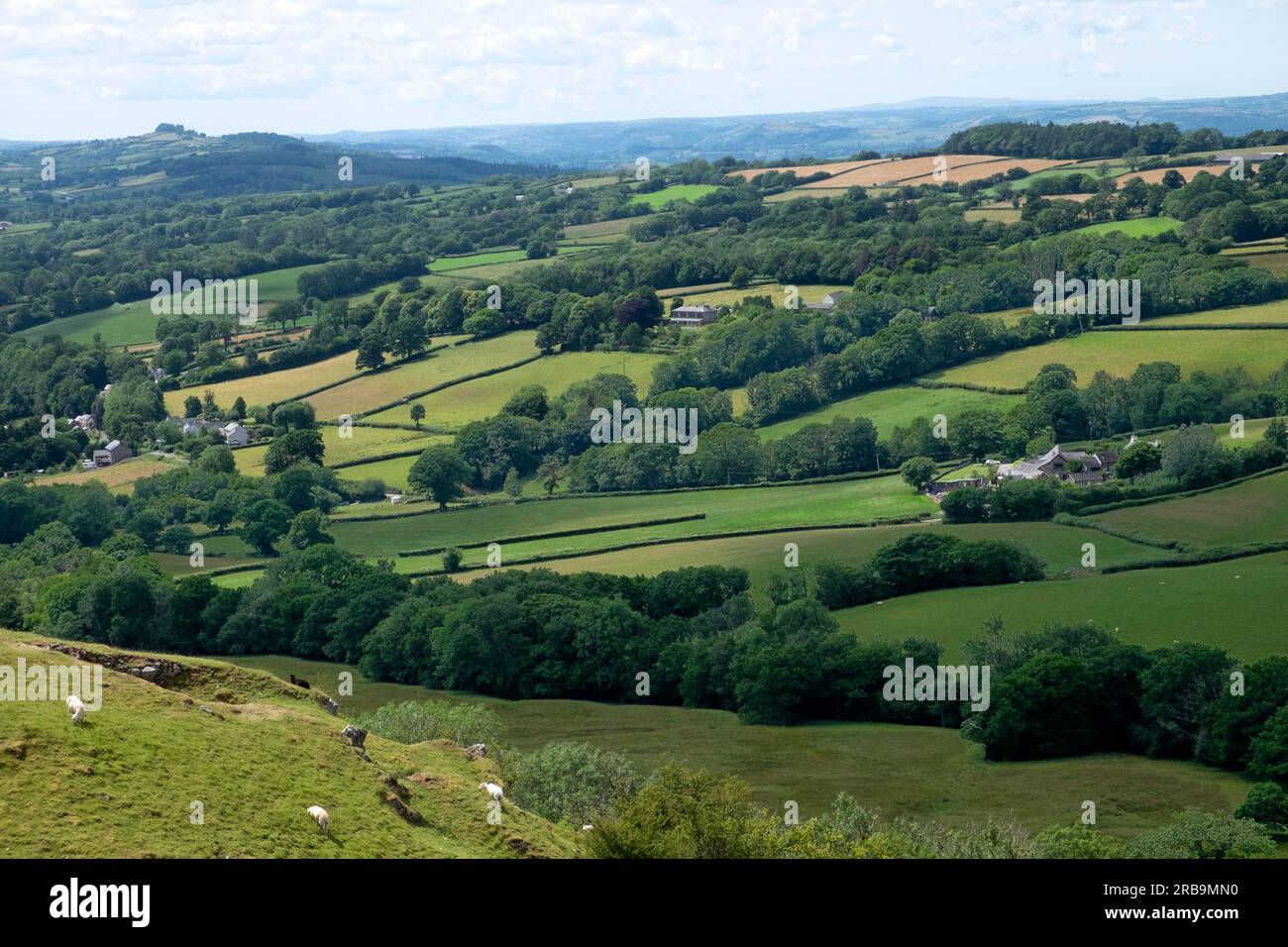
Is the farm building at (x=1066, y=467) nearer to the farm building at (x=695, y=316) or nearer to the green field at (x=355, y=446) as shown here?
the green field at (x=355, y=446)

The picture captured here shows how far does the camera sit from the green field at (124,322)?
158 m

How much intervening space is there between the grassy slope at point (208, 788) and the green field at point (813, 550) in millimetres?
42442

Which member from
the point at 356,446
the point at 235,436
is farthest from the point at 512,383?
the point at 235,436

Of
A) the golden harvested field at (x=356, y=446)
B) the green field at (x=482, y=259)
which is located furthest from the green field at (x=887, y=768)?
the green field at (x=482, y=259)

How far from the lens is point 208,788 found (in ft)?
77.4

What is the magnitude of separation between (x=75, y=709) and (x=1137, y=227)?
143m

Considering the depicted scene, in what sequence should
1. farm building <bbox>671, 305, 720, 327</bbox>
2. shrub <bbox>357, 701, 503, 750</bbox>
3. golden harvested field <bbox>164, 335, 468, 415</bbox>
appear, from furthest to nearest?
farm building <bbox>671, 305, 720, 327</bbox> < golden harvested field <bbox>164, 335, 468, 415</bbox> < shrub <bbox>357, 701, 503, 750</bbox>

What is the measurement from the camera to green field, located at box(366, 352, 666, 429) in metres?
118

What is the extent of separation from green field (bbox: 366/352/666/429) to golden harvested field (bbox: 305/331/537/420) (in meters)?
2.81

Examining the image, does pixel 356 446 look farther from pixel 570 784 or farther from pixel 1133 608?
pixel 570 784

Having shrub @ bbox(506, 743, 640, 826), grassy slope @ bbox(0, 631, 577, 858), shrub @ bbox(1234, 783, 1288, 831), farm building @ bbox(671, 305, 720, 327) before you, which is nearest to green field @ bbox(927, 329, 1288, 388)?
farm building @ bbox(671, 305, 720, 327)

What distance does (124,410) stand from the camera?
126125mm

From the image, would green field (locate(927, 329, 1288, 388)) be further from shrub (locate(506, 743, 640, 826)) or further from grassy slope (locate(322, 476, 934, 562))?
shrub (locate(506, 743, 640, 826))
